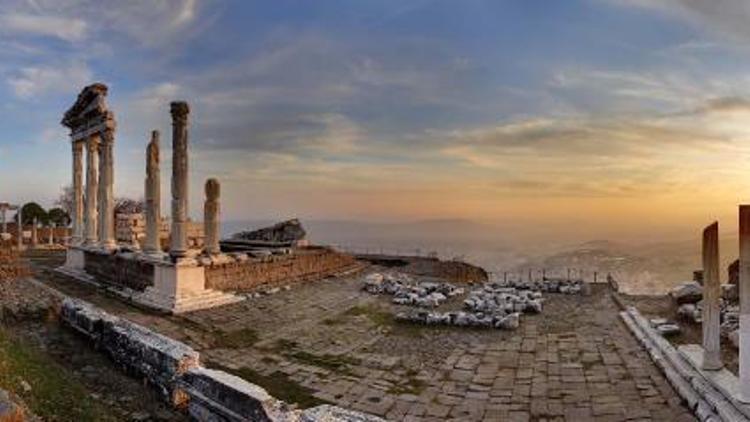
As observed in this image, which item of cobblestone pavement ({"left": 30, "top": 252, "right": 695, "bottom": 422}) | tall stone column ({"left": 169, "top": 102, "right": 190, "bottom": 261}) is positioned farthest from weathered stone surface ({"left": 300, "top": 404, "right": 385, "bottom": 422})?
tall stone column ({"left": 169, "top": 102, "right": 190, "bottom": 261})

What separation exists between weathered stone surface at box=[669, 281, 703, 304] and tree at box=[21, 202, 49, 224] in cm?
4446

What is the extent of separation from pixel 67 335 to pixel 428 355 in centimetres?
754

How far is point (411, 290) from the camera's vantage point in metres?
19.7

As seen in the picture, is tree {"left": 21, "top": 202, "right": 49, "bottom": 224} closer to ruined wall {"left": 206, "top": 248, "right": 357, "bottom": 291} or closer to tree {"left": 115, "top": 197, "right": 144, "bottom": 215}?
tree {"left": 115, "top": 197, "right": 144, "bottom": 215}

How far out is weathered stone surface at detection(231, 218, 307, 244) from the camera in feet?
107

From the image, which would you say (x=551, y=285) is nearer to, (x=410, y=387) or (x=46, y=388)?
(x=410, y=387)

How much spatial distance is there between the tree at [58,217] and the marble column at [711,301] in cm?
4593

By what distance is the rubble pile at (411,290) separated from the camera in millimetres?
17891

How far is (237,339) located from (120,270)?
7734mm

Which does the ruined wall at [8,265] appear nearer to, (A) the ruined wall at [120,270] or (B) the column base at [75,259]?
(A) the ruined wall at [120,270]

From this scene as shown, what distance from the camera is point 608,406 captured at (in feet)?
30.6

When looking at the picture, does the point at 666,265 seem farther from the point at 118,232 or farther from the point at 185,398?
the point at 185,398

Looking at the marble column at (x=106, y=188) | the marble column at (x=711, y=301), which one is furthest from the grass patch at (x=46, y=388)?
the marble column at (x=106, y=188)

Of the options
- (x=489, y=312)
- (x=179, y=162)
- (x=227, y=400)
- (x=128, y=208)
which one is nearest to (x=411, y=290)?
(x=489, y=312)
